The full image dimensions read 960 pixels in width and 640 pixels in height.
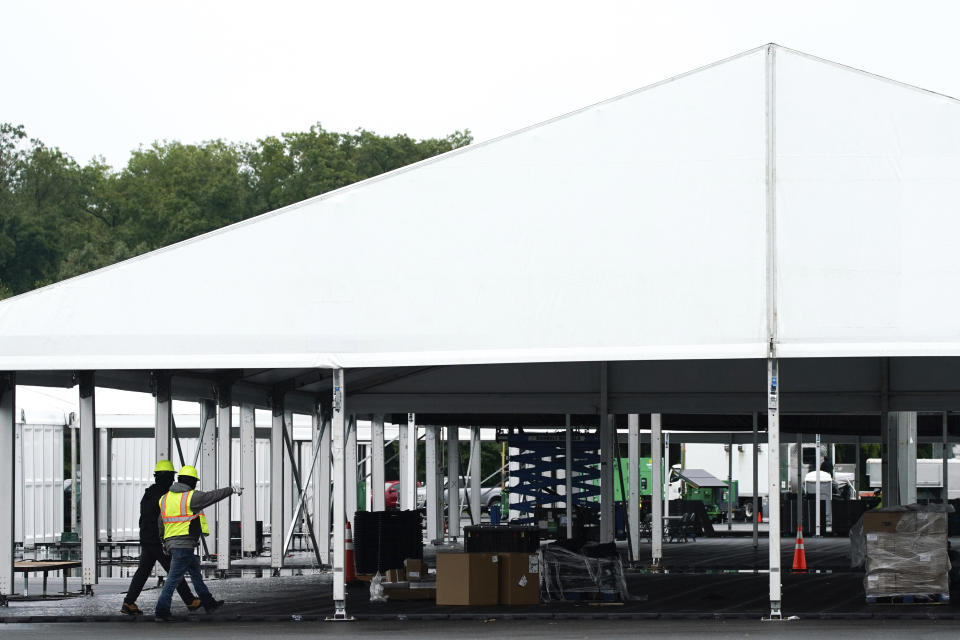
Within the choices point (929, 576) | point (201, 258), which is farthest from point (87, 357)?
point (929, 576)

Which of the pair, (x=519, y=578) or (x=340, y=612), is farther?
(x=519, y=578)

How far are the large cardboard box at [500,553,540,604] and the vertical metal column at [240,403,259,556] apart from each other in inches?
247

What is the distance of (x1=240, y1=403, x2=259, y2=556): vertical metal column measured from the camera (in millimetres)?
23438

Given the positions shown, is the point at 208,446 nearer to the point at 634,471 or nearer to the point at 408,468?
the point at 634,471

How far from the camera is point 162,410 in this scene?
20.2 metres

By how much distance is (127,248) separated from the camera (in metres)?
75.2

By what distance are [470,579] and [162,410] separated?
5138 millimetres

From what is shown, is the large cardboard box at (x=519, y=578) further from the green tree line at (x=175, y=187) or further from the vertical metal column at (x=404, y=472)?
the green tree line at (x=175, y=187)

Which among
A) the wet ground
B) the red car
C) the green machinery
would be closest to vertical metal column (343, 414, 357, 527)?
the wet ground

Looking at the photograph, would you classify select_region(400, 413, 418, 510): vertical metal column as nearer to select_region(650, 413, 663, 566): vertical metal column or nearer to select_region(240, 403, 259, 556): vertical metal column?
select_region(240, 403, 259, 556): vertical metal column

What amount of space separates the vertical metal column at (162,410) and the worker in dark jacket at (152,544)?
2.01m

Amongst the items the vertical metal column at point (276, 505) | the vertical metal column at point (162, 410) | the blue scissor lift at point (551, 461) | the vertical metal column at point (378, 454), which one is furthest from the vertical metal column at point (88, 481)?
the blue scissor lift at point (551, 461)

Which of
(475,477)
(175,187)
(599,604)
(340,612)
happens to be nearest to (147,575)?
(340,612)

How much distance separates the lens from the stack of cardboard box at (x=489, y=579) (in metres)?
17.6
